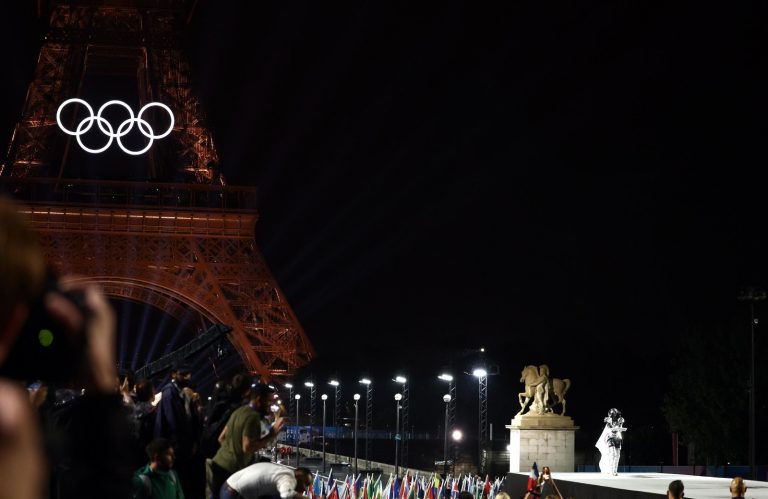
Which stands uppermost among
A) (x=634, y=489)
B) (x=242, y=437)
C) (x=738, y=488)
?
(x=242, y=437)

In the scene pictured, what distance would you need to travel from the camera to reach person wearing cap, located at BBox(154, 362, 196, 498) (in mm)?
9117

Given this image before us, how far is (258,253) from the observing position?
5475 cm

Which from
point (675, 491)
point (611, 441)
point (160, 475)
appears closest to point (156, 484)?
point (160, 475)

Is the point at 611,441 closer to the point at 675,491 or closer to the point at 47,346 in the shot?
the point at 675,491

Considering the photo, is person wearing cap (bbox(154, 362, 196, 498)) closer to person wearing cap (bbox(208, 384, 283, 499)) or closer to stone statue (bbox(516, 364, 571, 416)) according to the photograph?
person wearing cap (bbox(208, 384, 283, 499))

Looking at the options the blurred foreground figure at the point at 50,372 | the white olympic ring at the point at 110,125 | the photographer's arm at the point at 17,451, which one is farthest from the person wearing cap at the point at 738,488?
the white olympic ring at the point at 110,125

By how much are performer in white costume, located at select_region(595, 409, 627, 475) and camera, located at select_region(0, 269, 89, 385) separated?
29.3m

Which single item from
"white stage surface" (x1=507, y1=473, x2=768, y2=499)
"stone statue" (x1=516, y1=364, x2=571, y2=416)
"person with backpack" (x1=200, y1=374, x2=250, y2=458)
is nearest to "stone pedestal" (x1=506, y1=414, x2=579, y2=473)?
"stone statue" (x1=516, y1=364, x2=571, y2=416)

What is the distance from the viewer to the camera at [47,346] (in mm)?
1514

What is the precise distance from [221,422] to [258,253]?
45335mm

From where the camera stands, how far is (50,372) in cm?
160

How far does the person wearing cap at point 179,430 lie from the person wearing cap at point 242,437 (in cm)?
21

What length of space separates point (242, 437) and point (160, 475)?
0.90 m

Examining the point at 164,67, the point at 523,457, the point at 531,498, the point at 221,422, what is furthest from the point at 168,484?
the point at 164,67
